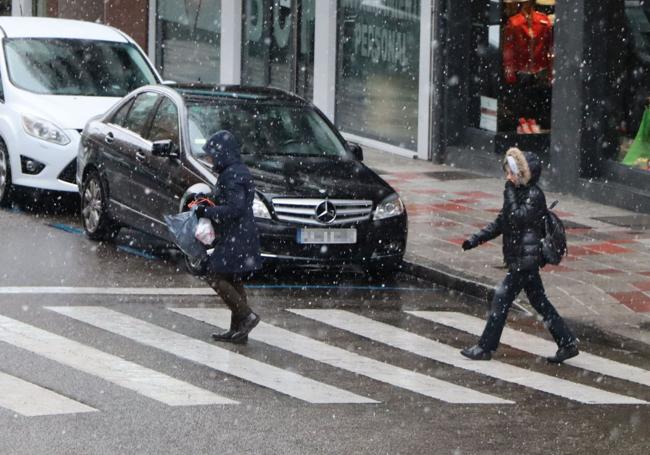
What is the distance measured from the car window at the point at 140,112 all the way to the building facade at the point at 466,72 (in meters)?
5.72

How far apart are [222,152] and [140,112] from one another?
4584 mm

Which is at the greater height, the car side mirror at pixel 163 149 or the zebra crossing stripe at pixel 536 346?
the car side mirror at pixel 163 149

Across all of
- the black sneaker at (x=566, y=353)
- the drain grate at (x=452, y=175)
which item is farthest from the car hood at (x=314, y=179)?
Answer: the drain grate at (x=452, y=175)

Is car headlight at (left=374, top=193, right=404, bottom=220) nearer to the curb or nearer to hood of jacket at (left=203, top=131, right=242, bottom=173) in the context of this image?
the curb

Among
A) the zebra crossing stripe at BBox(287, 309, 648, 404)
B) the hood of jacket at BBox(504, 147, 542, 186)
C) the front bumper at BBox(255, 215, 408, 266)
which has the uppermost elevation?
the hood of jacket at BBox(504, 147, 542, 186)

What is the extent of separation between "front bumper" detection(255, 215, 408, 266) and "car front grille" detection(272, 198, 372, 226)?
0.26ft

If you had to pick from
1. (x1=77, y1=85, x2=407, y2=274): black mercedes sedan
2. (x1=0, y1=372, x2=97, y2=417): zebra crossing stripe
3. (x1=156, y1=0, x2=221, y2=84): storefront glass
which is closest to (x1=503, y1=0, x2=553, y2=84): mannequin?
(x1=77, y1=85, x2=407, y2=274): black mercedes sedan

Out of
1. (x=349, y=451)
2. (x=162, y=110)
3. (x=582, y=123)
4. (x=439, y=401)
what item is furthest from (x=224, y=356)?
(x=582, y=123)

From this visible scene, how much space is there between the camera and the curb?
40.8 ft

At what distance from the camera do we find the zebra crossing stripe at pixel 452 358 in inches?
409

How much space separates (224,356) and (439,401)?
177 centimetres

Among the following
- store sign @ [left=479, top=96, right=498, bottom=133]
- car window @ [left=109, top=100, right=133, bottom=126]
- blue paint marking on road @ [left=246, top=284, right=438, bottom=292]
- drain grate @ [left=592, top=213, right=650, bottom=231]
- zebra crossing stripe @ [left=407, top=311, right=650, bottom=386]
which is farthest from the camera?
store sign @ [left=479, top=96, right=498, bottom=133]

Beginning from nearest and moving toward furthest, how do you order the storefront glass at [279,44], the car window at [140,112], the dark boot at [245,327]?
the dark boot at [245,327] → the car window at [140,112] → the storefront glass at [279,44]

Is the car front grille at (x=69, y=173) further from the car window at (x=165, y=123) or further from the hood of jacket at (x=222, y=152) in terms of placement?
the hood of jacket at (x=222, y=152)
